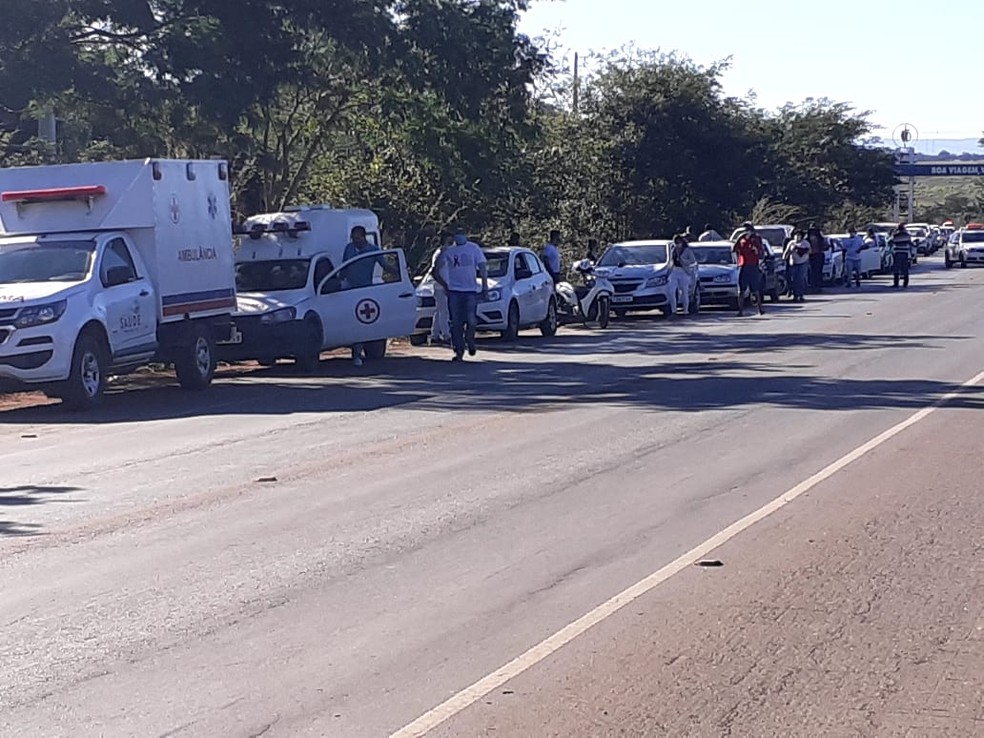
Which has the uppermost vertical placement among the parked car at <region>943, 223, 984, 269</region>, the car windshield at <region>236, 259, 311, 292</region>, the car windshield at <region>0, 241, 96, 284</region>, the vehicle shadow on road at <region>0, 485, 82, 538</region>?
the car windshield at <region>0, 241, 96, 284</region>

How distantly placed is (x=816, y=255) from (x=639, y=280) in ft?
A: 35.7

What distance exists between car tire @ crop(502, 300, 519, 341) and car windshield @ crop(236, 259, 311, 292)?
190 inches

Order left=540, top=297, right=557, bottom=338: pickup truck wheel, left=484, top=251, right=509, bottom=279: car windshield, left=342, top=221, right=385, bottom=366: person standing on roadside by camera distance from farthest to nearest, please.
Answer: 1. left=540, top=297, right=557, bottom=338: pickup truck wheel
2. left=484, top=251, right=509, bottom=279: car windshield
3. left=342, top=221, right=385, bottom=366: person standing on roadside

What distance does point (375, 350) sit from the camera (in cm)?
2277

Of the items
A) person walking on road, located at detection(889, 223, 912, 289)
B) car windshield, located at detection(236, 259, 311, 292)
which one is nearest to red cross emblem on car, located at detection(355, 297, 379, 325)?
car windshield, located at detection(236, 259, 311, 292)

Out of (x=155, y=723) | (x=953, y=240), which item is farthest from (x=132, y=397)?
(x=953, y=240)

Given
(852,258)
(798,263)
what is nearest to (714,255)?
(798,263)

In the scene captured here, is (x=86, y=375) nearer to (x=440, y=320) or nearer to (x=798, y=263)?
(x=440, y=320)

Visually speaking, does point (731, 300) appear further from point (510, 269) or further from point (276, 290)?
point (276, 290)

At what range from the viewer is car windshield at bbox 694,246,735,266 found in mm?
36156

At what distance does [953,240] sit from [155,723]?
6278cm

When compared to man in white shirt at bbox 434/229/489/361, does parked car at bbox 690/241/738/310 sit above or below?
below

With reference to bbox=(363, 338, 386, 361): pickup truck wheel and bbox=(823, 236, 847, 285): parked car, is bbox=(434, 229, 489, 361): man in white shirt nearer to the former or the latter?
bbox=(363, 338, 386, 361): pickup truck wheel

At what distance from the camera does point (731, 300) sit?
36.0m
